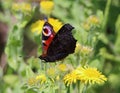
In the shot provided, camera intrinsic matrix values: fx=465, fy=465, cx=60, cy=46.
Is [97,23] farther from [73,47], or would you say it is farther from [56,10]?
[56,10]

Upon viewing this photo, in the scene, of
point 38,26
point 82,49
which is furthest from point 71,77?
point 38,26

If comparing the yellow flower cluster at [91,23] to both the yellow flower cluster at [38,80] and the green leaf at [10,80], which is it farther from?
the green leaf at [10,80]

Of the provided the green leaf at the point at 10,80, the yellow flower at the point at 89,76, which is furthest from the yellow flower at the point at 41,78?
the green leaf at the point at 10,80

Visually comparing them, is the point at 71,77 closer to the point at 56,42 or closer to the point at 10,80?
the point at 56,42

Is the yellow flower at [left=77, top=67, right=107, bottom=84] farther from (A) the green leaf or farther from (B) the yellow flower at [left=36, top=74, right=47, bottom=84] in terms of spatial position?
(A) the green leaf

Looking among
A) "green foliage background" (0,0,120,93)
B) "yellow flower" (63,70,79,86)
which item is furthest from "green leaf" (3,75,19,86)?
"yellow flower" (63,70,79,86)
